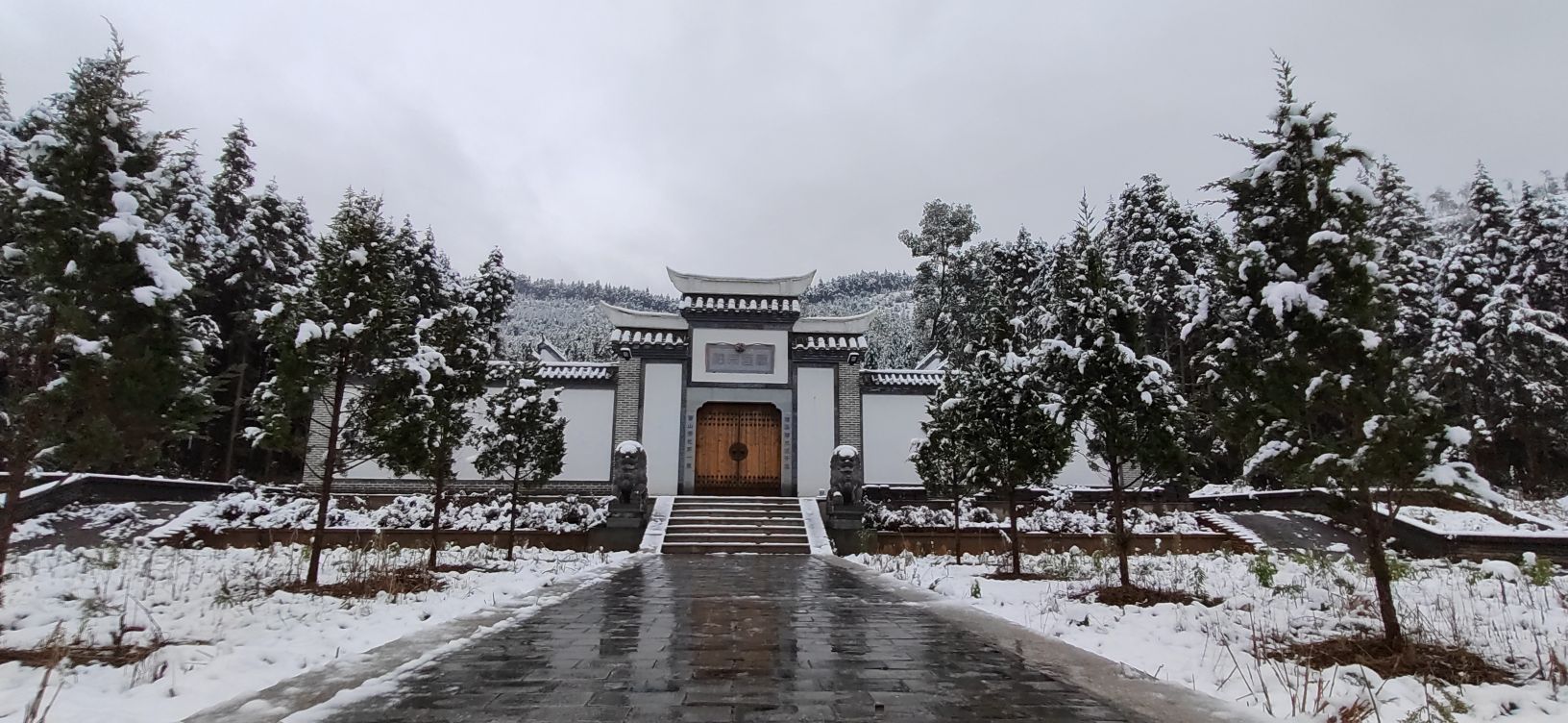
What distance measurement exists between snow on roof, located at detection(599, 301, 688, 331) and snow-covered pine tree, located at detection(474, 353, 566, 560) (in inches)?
321

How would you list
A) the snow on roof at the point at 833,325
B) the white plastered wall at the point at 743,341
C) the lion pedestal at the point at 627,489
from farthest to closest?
the snow on roof at the point at 833,325 < the white plastered wall at the point at 743,341 < the lion pedestal at the point at 627,489

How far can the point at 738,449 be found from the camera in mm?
20516

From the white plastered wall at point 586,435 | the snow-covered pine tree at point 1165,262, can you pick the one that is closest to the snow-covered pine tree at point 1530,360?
the snow-covered pine tree at point 1165,262

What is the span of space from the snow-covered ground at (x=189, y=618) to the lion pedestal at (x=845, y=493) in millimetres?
6715

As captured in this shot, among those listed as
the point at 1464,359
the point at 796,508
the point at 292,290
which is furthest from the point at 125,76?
the point at 1464,359

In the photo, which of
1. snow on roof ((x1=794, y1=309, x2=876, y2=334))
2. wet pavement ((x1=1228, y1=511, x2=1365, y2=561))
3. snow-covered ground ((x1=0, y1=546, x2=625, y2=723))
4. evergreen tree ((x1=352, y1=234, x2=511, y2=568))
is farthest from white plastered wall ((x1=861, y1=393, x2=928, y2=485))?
evergreen tree ((x1=352, y1=234, x2=511, y2=568))

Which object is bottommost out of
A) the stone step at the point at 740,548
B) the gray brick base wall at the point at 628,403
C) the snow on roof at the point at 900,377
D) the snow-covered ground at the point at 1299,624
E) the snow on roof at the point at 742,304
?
the stone step at the point at 740,548

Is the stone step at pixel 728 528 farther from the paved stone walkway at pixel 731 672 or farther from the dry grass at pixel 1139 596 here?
the dry grass at pixel 1139 596

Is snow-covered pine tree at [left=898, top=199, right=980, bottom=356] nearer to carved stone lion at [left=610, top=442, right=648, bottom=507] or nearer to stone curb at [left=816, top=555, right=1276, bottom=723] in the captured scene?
carved stone lion at [left=610, top=442, right=648, bottom=507]

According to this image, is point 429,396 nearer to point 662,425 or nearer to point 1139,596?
point 1139,596

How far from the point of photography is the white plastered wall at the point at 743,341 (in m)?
20.8

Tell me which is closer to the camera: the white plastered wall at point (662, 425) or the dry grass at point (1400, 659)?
the dry grass at point (1400, 659)

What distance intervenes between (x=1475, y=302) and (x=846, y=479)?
23.2 meters

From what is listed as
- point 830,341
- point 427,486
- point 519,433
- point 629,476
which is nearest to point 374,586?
point 519,433
